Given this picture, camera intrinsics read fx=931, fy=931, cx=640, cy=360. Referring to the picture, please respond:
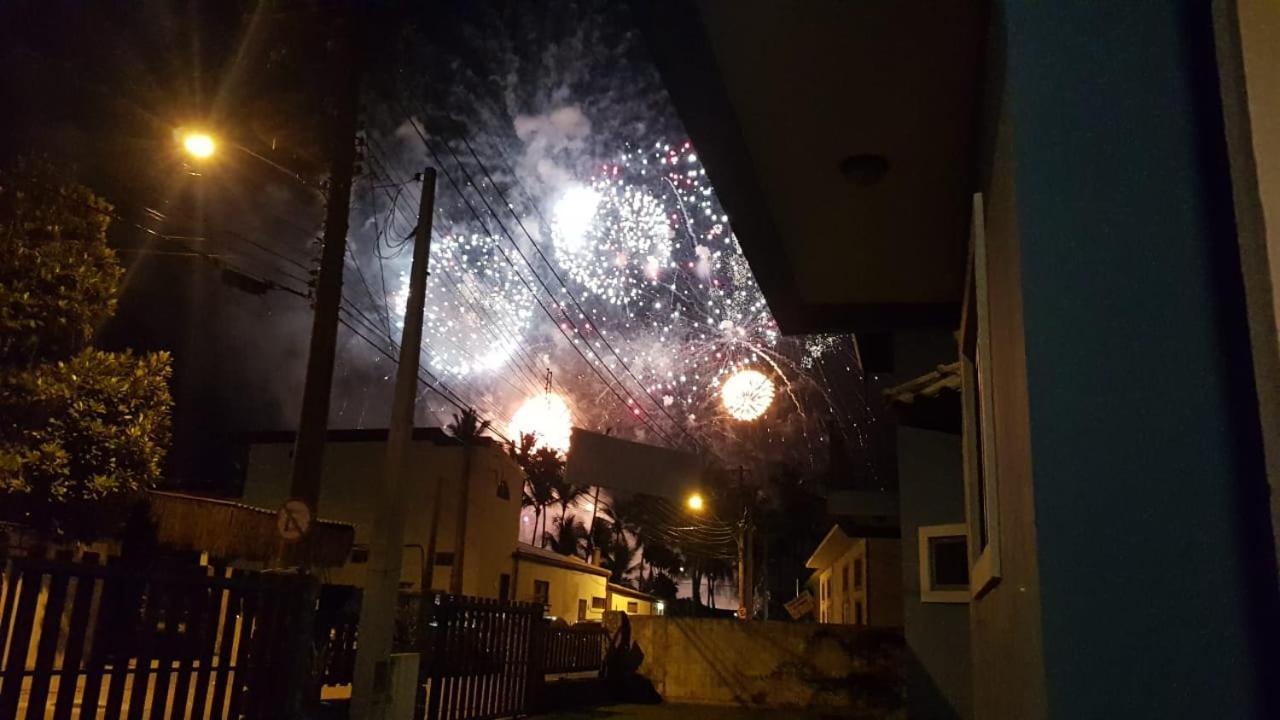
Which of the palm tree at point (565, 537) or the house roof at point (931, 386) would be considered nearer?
the house roof at point (931, 386)

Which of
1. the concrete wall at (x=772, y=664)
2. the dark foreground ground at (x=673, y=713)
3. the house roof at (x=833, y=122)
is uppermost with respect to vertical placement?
the house roof at (x=833, y=122)

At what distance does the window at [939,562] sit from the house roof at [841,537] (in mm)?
4035

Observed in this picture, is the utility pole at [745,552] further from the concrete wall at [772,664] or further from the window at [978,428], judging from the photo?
the window at [978,428]

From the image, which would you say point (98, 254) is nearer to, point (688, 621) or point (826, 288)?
point (826, 288)

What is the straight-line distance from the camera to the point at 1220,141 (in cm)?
224

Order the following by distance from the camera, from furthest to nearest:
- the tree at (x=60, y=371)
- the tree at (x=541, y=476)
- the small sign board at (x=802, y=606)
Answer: the tree at (x=541, y=476) < the small sign board at (x=802, y=606) < the tree at (x=60, y=371)

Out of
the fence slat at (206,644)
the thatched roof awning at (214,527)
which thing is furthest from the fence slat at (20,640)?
the thatched roof awning at (214,527)

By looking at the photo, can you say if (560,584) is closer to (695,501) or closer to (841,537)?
(695,501)

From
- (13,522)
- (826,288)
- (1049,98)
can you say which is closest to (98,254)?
(13,522)

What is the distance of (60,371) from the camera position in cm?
987

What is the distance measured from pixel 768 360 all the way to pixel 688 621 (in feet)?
27.5

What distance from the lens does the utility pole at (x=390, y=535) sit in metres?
7.98

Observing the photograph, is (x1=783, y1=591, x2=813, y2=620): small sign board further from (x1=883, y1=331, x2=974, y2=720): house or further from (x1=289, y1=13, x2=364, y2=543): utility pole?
(x1=883, y1=331, x2=974, y2=720): house

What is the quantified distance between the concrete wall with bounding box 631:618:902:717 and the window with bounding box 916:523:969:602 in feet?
20.5
